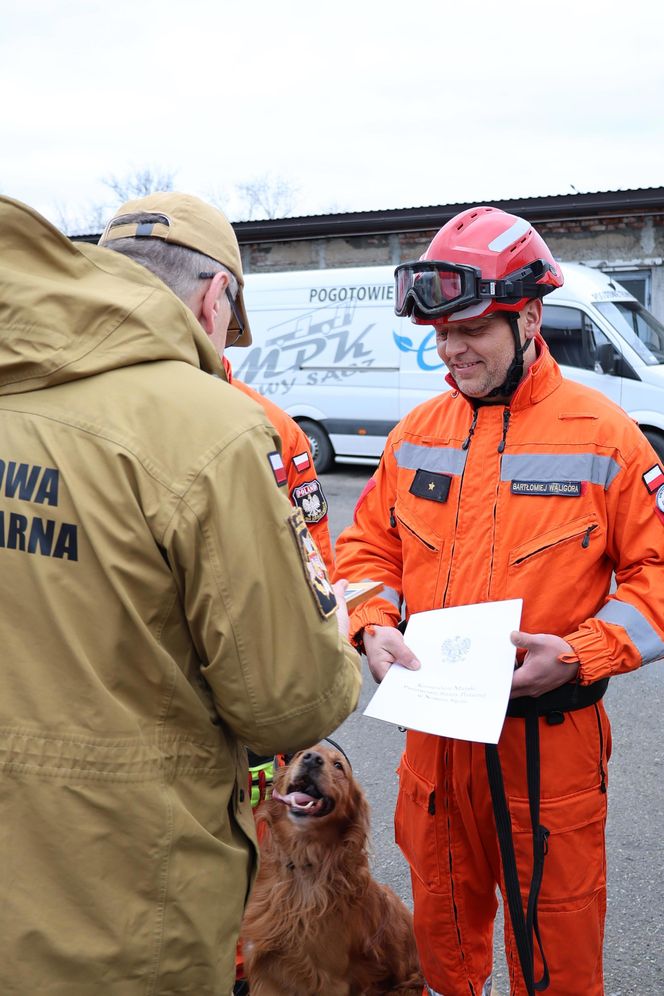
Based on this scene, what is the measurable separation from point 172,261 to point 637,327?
10.6 m

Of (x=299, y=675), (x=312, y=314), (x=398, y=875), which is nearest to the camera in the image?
(x=299, y=675)

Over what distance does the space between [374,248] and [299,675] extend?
700 inches

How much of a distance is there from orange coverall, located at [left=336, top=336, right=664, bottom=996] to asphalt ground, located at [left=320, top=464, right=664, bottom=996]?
3.08ft

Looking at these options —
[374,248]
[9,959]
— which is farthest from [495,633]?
[374,248]

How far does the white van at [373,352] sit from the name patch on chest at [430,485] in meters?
9.00

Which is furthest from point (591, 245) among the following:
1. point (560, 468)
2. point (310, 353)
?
point (560, 468)

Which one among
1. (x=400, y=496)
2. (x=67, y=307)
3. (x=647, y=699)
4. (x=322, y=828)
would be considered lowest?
(x=647, y=699)

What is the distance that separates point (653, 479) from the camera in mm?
2338

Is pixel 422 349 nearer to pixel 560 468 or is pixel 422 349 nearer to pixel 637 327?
pixel 637 327

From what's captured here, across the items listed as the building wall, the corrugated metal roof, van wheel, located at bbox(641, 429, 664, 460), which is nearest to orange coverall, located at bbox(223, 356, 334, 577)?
van wheel, located at bbox(641, 429, 664, 460)

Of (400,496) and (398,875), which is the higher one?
(400,496)

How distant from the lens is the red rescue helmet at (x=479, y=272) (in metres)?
2.40

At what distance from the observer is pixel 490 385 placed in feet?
8.21

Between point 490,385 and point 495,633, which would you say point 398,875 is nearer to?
point 495,633
